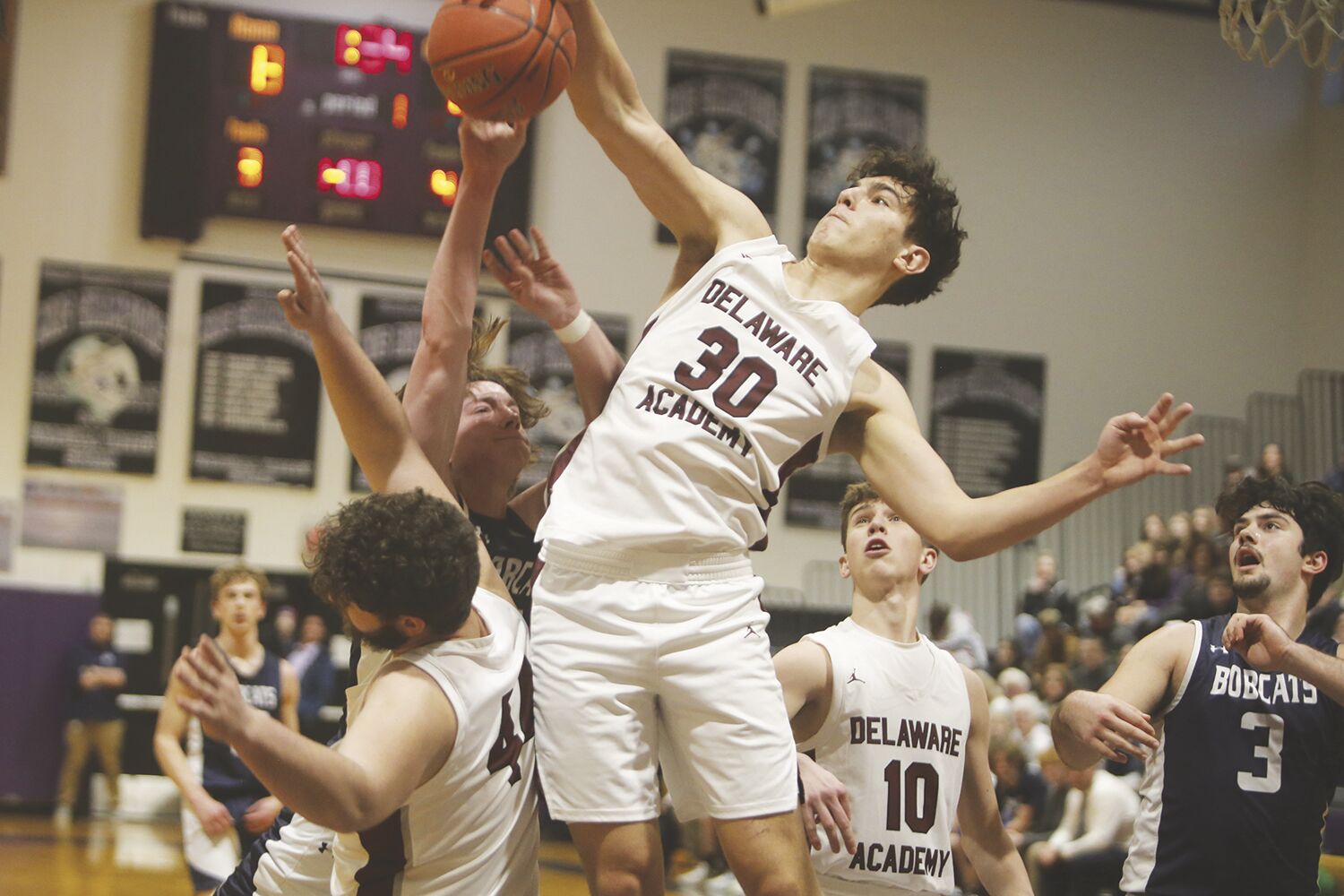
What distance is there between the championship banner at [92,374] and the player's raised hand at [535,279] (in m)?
11.9

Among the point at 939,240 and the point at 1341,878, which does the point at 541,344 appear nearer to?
the point at 1341,878

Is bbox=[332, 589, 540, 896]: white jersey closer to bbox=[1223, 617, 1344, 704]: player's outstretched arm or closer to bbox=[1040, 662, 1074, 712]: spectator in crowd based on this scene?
bbox=[1223, 617, 1344, 704]: player's outstretched arm

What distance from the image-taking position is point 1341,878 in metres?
5.67

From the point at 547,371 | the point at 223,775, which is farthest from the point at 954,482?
the point at 547,371

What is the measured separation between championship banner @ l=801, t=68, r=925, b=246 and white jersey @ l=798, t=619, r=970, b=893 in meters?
11.9

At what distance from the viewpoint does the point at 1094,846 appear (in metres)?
7.84

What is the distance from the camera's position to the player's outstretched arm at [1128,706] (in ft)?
12.4

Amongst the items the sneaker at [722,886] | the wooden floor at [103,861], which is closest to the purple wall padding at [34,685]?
the wooden floor at [103,861]

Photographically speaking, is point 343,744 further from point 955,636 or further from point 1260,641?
point 955,636

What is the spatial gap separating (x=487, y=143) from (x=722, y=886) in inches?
317

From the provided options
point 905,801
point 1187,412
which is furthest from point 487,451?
point 1187,412

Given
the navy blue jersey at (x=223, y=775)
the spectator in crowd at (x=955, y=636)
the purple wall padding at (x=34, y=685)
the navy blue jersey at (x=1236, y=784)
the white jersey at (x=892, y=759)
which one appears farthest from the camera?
the purple wall padding at (x=34, y=685)

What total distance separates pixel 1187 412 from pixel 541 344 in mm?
12388

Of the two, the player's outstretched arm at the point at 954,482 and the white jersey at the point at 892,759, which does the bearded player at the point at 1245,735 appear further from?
the player's outstretched arm at the point at 954,482
